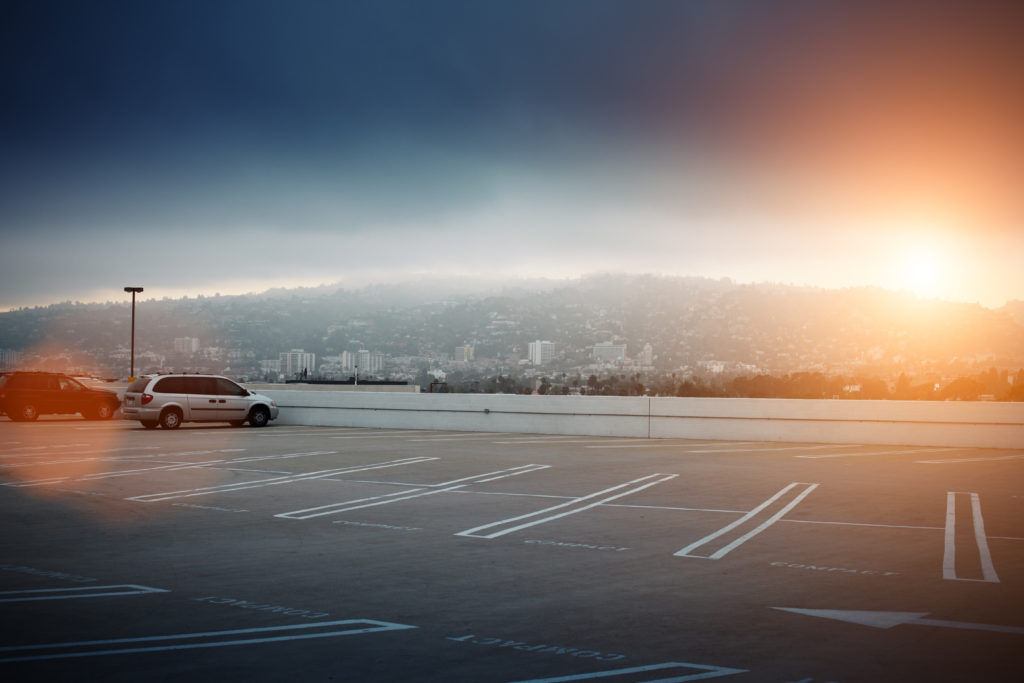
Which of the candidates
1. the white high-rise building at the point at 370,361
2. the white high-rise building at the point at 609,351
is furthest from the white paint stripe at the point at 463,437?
the white high-rise building at the point at 370,361

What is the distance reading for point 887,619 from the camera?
7.05 m

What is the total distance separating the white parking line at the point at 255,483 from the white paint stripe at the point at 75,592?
19.2 ft

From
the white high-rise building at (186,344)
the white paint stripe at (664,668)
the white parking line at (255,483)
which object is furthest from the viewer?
the white high-rise building at (186,344)

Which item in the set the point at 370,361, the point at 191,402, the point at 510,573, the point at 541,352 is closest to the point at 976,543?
the point at 510,573

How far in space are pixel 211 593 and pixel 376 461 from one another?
12.0 metres

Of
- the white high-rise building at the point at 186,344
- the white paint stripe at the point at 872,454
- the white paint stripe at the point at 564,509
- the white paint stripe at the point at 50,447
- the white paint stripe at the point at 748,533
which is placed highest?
the white high-rise building at the point at 186,344

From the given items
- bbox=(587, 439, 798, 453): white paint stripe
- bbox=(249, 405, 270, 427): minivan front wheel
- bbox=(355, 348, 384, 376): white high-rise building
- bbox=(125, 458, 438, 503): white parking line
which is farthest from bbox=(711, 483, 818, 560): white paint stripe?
bbox=(355, 348, 384, 376): white high-rise building

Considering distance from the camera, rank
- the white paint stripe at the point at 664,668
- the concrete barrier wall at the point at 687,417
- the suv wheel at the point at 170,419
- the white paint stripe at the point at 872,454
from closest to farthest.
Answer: the white paint stripe at the point at 664,668 → the white paint stripe at the point at 872,454 → the concrete barrier wall at the point at 687,417 → the suv wheel at the point at 170,419

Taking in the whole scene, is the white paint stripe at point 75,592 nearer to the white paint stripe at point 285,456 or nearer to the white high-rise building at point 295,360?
the white paint stripe at point 285,456

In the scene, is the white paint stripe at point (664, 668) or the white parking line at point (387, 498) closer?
the white paint stripe at point (664, 668)

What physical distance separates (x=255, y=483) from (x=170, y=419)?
51.6 feet

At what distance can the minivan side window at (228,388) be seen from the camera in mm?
31375

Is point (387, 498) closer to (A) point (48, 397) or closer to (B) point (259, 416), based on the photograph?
(B) point (259, 416)

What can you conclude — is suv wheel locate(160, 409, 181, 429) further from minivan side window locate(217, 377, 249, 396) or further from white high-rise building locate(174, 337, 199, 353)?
white high-rise building locate(174, 337, 199, 353)
